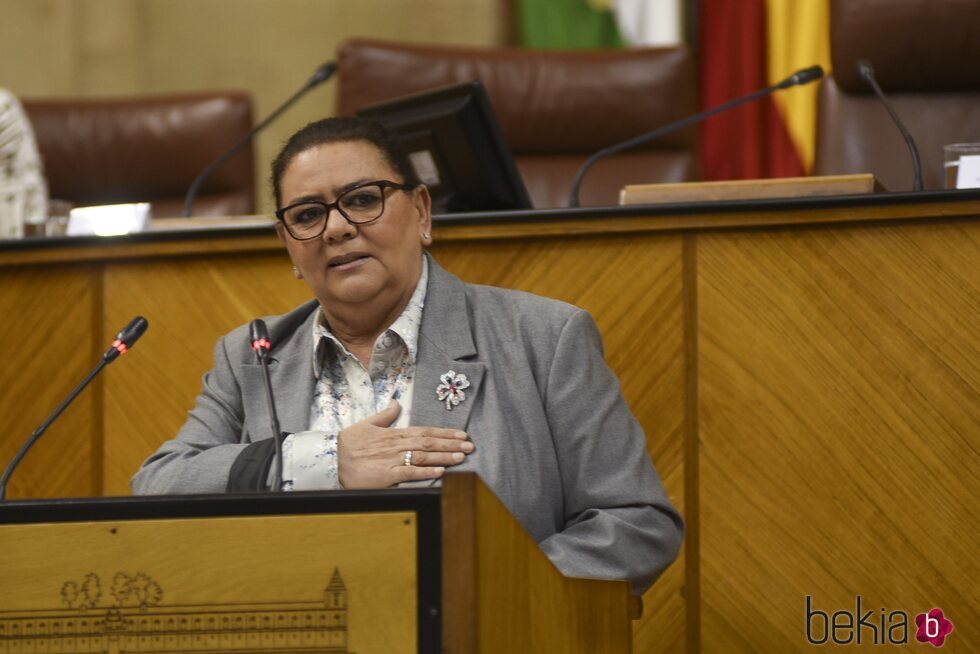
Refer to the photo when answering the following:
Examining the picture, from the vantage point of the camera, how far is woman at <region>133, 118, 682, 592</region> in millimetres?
1543

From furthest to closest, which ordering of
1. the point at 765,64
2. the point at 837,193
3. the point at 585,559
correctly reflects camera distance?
the point at 765,64, the point at 837,193, the point at 585,559

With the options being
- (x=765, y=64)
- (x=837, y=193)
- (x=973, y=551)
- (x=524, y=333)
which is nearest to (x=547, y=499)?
(x=524, y=333)

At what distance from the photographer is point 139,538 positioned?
117 cm

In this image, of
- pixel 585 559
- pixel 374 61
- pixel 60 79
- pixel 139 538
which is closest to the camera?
pixel 139 538

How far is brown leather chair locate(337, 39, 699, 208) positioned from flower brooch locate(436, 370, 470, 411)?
1.69 metres

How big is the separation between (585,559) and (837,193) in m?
0.97

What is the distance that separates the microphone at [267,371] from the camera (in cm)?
155

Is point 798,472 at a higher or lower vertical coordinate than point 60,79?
lower

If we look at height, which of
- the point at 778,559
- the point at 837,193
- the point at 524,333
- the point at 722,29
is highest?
the point at 722,29

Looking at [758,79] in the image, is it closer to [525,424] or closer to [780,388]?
[780,388]

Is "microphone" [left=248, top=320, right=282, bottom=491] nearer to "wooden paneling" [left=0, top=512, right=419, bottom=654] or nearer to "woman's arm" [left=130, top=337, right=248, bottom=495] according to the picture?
"woman's arm" [left=130, top=337, right=248, bottom=495]

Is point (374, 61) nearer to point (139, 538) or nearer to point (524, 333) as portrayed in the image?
point (524, 333)

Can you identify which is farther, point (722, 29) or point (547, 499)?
point (722, 29)

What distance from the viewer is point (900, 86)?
302 cm
